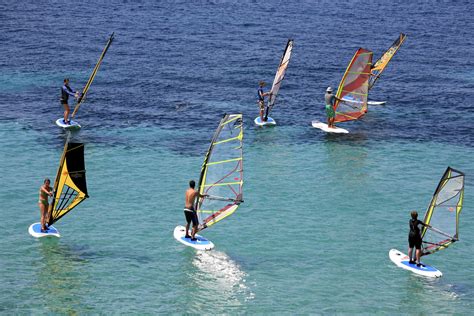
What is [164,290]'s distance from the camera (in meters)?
25.0

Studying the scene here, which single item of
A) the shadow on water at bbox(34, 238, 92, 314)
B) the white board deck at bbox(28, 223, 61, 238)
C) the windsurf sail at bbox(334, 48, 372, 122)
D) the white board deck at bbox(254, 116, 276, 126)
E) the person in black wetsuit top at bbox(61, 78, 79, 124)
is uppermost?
the windsurf sail at bbox(334, 48, 372, 122)

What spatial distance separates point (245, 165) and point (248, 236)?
877 cm

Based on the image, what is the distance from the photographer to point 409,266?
2684cm

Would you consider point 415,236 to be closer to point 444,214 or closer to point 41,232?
point 444,214

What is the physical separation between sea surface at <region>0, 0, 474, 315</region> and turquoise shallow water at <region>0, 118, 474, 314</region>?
0.09 metres

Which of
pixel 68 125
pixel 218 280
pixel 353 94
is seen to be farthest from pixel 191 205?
pixel 353 94

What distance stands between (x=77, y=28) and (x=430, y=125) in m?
38.1

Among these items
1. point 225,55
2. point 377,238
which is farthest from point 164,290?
point 225,55

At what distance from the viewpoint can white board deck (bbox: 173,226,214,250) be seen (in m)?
28.0

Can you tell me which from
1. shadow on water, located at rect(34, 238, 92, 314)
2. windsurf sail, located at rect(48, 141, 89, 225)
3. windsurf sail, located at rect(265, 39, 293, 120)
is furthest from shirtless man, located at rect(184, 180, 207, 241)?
windsurf sail, located at rect(265, 39, 293, 120)

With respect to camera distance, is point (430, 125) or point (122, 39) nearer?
point (430, 125)

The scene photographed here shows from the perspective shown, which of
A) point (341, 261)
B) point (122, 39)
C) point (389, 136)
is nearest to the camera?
point (341, 261)

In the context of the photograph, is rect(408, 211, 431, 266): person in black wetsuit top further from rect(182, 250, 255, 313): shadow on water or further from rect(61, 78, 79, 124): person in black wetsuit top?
rect(61, 78, 79, 124): person in black wetsuit top

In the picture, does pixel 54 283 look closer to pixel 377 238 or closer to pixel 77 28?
pixel 377 238
